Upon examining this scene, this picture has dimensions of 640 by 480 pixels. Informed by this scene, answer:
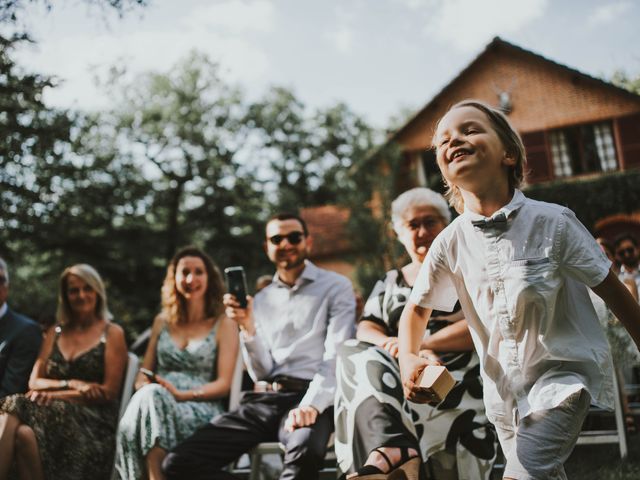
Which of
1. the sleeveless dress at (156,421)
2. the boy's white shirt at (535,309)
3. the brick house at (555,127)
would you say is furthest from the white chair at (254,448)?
the brick house at (555,127)

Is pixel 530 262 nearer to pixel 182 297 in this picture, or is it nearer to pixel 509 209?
pixel 509 209

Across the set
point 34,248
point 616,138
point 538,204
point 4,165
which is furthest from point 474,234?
point 616,138

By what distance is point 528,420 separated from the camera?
1.93 m

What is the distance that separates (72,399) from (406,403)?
245 cm

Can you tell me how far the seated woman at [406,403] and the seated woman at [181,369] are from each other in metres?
1.25

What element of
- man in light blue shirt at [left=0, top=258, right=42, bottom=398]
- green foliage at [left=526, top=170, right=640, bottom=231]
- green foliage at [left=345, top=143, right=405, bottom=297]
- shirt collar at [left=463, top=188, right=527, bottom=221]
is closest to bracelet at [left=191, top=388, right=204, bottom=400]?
man in light blue shirt at [left=0, top=258, right=42, bottom=398]

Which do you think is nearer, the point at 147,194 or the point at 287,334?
the point at 287,334

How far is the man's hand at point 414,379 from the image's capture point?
77.7 inches

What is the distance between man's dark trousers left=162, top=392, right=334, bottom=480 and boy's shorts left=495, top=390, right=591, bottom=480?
151 cm

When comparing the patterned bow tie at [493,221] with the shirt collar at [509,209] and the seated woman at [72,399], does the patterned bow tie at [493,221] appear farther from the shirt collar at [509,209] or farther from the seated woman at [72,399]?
the seated woman at [72,399]

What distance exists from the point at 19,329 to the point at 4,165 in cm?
422

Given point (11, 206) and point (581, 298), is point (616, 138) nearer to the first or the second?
point (11, 206)

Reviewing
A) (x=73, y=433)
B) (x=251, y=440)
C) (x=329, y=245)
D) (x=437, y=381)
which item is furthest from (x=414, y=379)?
(x=329, y=245)

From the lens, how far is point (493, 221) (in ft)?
6.92
